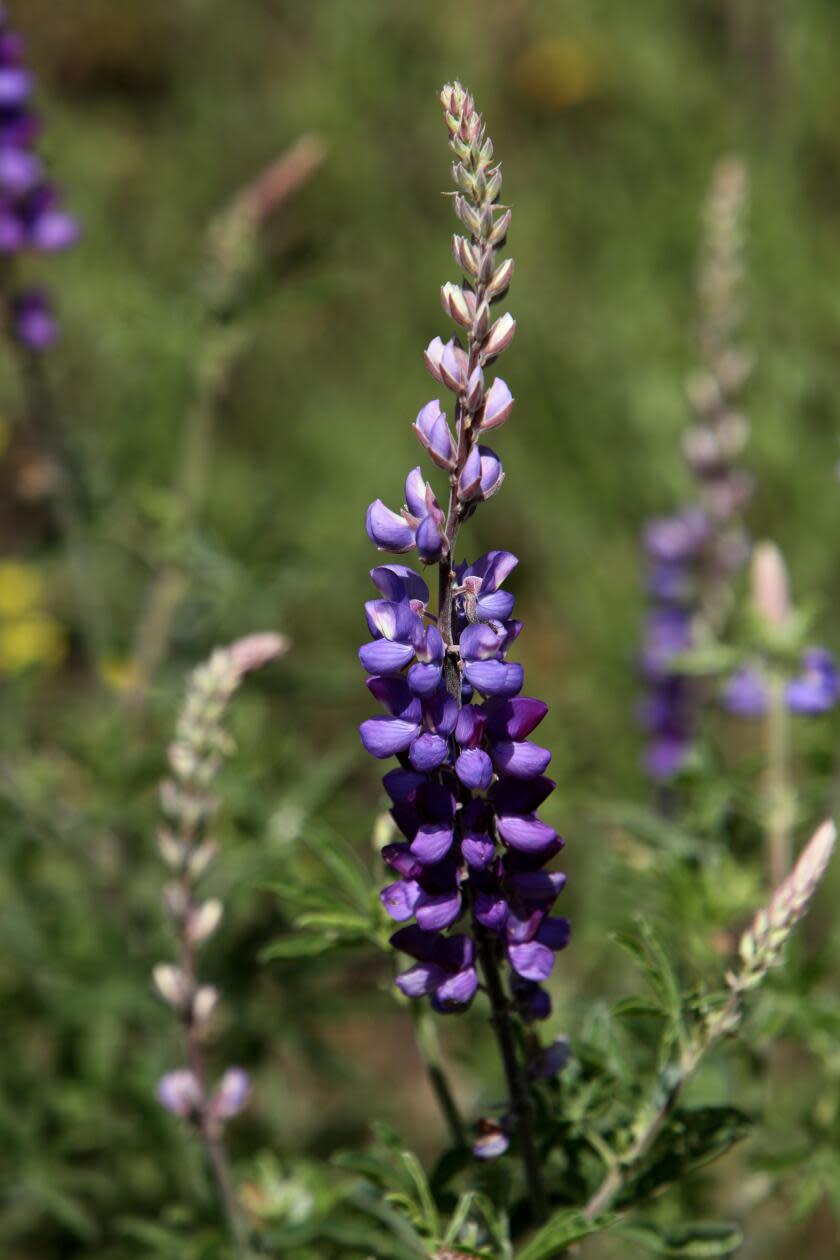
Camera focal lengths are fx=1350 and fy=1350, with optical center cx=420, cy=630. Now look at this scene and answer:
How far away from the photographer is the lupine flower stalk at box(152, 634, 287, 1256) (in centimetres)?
220

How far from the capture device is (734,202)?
3488 mm

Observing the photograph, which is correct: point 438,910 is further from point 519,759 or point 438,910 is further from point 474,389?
point 474,389

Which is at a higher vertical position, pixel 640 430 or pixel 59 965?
pixel 640 430

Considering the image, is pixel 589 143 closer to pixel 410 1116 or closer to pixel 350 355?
pixel 350 355

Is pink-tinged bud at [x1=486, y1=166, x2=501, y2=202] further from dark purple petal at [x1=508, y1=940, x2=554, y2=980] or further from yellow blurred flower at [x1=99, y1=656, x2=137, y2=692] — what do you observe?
yellow blurred flower at [x1=99, y1=656, x2=137, y2=692]

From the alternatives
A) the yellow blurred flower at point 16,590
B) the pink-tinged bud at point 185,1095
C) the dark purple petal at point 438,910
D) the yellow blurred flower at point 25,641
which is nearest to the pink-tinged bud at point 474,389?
the dark purple petal at point 438,910

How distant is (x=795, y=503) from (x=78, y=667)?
3.19m

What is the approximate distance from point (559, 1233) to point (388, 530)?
0.89 m

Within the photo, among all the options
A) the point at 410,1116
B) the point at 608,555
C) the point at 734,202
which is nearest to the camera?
the point at 734,202

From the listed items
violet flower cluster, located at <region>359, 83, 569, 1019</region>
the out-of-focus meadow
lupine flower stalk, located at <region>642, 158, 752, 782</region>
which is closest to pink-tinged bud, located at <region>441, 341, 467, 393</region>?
violet flower cluster, located at <region>359, 83, 569, 1019</region>

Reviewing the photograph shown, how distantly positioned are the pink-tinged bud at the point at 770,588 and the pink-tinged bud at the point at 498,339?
4.41 feet

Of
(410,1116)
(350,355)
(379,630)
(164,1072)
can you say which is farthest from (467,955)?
(350,355)

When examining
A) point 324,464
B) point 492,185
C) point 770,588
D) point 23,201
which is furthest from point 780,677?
point 324,464

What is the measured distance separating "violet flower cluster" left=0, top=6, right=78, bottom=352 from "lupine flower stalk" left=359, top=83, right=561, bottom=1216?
2.13 meters
